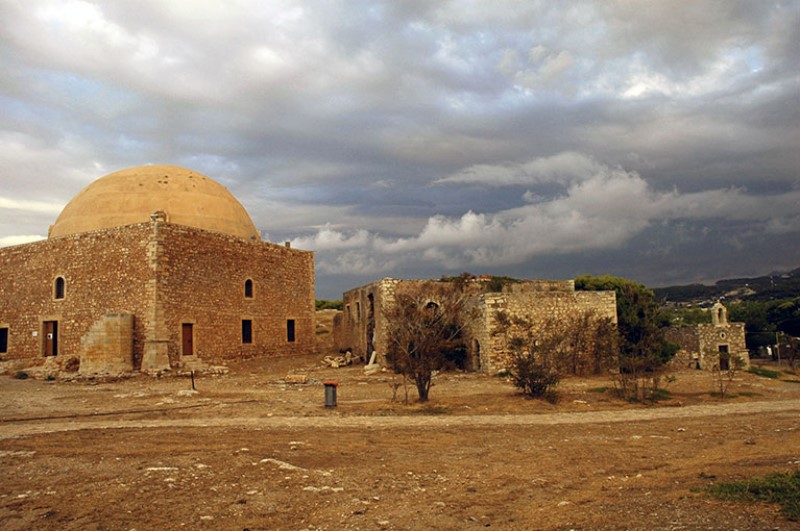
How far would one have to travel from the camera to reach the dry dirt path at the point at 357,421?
1077 cm

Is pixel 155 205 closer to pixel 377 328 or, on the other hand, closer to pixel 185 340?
pixel 185 340

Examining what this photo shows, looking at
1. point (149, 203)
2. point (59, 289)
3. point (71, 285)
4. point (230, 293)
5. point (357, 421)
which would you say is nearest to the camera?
point (357, 421)

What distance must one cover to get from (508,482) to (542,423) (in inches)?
188

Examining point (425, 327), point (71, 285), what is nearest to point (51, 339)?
point (71, 285)

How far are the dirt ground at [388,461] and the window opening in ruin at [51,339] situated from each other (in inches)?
373

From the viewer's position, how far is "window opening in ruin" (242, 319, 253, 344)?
82.5ft

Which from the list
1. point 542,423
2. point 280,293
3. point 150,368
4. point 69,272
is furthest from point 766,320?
point 69,272

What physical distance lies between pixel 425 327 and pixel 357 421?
14.9 feet

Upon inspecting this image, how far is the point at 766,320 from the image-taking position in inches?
1652

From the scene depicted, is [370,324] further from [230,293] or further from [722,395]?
[722,395]

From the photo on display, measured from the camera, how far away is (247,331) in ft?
83.3

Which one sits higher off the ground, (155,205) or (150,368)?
(155,205)

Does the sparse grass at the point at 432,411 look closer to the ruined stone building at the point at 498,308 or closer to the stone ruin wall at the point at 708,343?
the ruined stone building at the point at 498,308

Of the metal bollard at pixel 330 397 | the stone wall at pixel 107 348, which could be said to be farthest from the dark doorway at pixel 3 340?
the metal bollard at pixel 330 397
